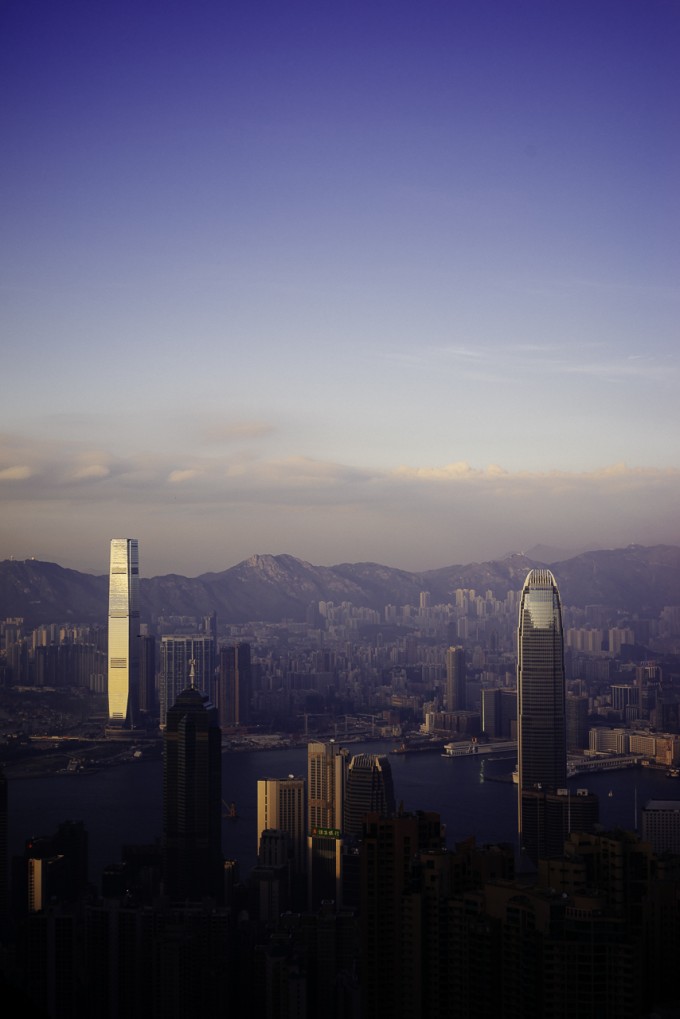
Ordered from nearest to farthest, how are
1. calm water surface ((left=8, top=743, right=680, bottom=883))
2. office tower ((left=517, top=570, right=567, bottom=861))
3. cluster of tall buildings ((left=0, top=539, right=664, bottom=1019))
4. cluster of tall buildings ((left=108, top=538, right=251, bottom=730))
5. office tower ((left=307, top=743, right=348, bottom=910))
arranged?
cluster of tall buildings ((left=0, top=539, right=664, bottom=1019)) < office tower ((left=307, top=743, right=348, bottom=910)) < calm water surface ((left=8, top=743, right=680, bottom=883)) < cluster of tall buildings ((left=108, top=538, right=251, bottom=730)) < office tower ((left=517, top=570, right=567, bottom=861))

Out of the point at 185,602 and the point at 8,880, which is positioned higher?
the point at 185,602

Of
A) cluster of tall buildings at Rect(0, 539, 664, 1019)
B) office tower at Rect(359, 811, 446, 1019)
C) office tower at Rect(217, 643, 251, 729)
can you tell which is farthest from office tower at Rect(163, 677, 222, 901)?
office tower at Rect(217, 643, 251, 729)

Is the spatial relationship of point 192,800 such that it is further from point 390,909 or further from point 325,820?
point 390,909

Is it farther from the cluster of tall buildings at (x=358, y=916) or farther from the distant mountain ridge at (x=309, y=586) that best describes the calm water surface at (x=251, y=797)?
the distant mountain ridge at (x=309, y=586)

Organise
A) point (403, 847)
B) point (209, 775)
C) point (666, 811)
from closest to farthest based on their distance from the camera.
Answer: point (403, 847) → point (666, 811) → point (209, 775)

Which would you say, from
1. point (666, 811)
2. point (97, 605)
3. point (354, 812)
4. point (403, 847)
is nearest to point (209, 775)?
point (354, 812)

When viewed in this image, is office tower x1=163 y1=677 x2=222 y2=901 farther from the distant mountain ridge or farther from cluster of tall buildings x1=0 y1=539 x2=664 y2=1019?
the distant mountain ridge

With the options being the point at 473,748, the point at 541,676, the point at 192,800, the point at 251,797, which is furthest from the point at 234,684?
the point at 192,800

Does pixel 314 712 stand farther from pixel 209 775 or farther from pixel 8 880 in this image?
pixel 8 880
